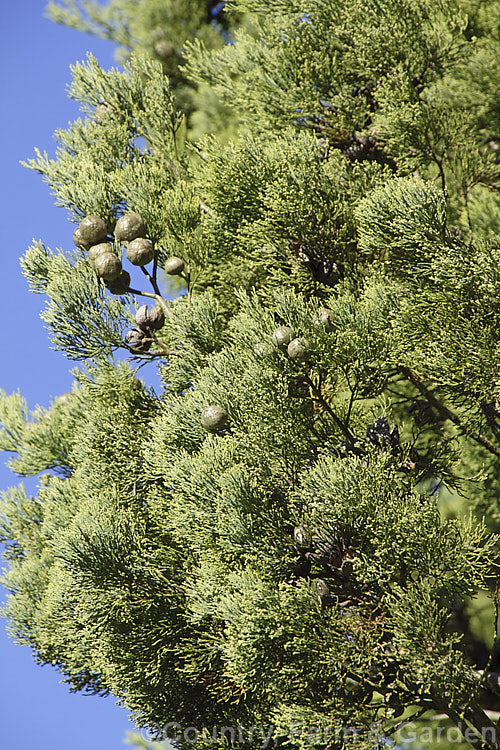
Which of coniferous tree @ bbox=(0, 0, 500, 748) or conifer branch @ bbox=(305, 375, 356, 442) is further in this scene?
conifer branch @ bbox=(305, 375, 356, 442)

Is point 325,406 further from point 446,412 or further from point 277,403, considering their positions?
point 446,412

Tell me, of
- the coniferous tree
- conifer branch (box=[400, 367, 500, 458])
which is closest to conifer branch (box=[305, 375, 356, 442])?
the coniferous tree

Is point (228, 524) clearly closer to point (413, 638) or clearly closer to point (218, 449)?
point (218, 449)

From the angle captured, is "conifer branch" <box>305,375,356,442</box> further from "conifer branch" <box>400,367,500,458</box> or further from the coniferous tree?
"conifer branch" <box>400,367,500,458</box>

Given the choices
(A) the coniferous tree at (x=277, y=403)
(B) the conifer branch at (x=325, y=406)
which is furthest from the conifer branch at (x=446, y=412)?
(B) the conifer branch at (x=325, y=406)

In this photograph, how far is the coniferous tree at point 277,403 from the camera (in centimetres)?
107

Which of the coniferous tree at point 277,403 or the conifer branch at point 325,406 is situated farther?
the conifer branch at point 325,406

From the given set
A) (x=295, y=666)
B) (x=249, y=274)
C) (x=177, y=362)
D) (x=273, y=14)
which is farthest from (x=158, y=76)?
(x=295, y=666)

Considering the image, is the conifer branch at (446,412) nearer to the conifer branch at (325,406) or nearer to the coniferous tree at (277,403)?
the coniferous tree at (277,403)

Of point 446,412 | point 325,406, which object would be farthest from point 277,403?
point 446,412

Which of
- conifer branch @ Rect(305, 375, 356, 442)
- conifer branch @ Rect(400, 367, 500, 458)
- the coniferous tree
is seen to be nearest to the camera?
the coniferous tree

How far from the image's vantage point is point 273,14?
5.74 ft

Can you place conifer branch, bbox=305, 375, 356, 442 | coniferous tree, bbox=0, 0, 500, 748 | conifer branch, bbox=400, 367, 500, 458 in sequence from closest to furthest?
1. coniferous tree, bbox=0, 0, 500, 748
2. conifer branch, bbox=305, 375, 356, 442
3. conifer branch, bbox=400, 367, 500, 458

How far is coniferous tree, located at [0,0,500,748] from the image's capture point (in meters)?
1.07
